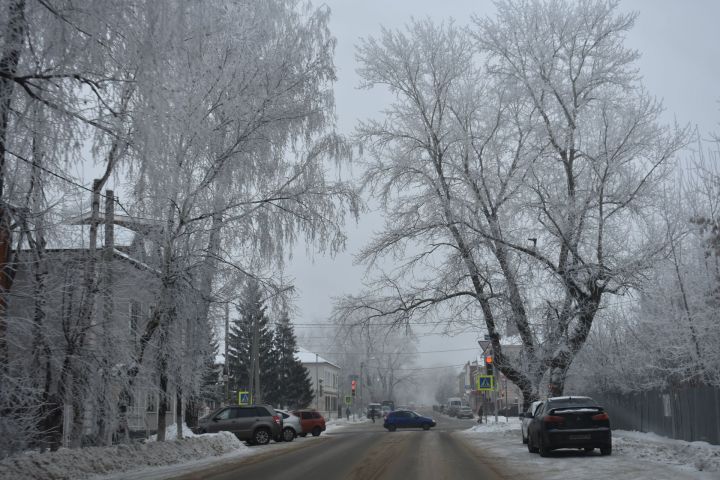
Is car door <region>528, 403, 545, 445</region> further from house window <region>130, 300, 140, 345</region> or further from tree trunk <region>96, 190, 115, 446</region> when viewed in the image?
tree trunk <region>96, 190, 115, 446</region>

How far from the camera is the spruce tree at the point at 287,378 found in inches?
2731

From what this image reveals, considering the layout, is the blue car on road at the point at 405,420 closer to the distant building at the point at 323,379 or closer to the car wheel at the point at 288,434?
the car wheel at the point at 288,434

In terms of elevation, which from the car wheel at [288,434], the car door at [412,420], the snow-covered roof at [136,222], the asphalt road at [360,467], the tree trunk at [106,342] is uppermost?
the snow-covered roof at [136,222]

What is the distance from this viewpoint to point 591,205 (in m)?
26.4

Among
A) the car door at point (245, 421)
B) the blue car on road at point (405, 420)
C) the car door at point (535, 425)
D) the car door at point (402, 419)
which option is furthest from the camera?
the car door at point (402, 419)

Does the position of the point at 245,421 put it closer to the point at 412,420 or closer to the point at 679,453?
the point at 679,453

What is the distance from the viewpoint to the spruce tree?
69.4 meters

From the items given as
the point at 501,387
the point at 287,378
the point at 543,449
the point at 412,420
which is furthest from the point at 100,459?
the point at 501,387

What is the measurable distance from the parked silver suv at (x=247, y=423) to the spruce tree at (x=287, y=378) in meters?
38.2

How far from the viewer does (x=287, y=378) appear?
69.6 metres

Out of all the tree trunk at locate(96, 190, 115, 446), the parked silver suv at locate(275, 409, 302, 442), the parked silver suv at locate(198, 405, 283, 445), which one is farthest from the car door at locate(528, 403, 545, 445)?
the parked silver suv at locate(275, 409, 302, 442)

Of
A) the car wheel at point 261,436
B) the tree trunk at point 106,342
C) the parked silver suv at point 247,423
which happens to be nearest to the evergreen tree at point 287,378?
the parked silver suv at point 247,423

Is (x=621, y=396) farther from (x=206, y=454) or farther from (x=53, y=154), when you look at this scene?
(x=53, y=154)

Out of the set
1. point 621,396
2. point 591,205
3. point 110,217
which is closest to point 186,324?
point 110,217
